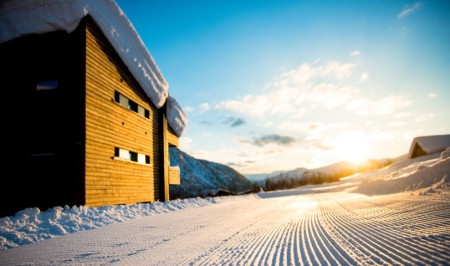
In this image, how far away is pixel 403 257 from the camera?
9.42 feet

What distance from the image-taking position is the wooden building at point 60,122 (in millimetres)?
8961

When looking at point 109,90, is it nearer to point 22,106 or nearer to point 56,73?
point 56,73

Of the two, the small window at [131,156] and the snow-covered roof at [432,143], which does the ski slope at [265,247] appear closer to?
the small window at [131,156]

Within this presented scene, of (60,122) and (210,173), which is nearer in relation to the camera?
(60,122)

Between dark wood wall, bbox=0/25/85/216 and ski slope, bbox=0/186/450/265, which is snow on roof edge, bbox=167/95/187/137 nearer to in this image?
dark wood wall, bbox=0/25/85/216

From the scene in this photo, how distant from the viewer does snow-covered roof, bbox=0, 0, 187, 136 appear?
29.6 feet

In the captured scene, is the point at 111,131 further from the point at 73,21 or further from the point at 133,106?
the point at 73,21

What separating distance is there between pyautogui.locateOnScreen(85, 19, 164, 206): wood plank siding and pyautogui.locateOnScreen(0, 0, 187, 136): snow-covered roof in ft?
1.68

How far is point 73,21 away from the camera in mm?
9273

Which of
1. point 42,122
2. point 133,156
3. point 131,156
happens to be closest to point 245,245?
point 42,122

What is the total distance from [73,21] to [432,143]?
4495cm

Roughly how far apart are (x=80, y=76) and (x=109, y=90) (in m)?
1.74

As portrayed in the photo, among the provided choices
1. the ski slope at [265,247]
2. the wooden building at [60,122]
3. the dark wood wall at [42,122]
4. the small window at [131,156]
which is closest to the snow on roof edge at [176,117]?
the small window at [131,156]

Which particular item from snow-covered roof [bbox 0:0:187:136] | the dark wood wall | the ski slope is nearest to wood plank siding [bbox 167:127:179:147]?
snow-covered roof [bbox 0:0:187:136]
